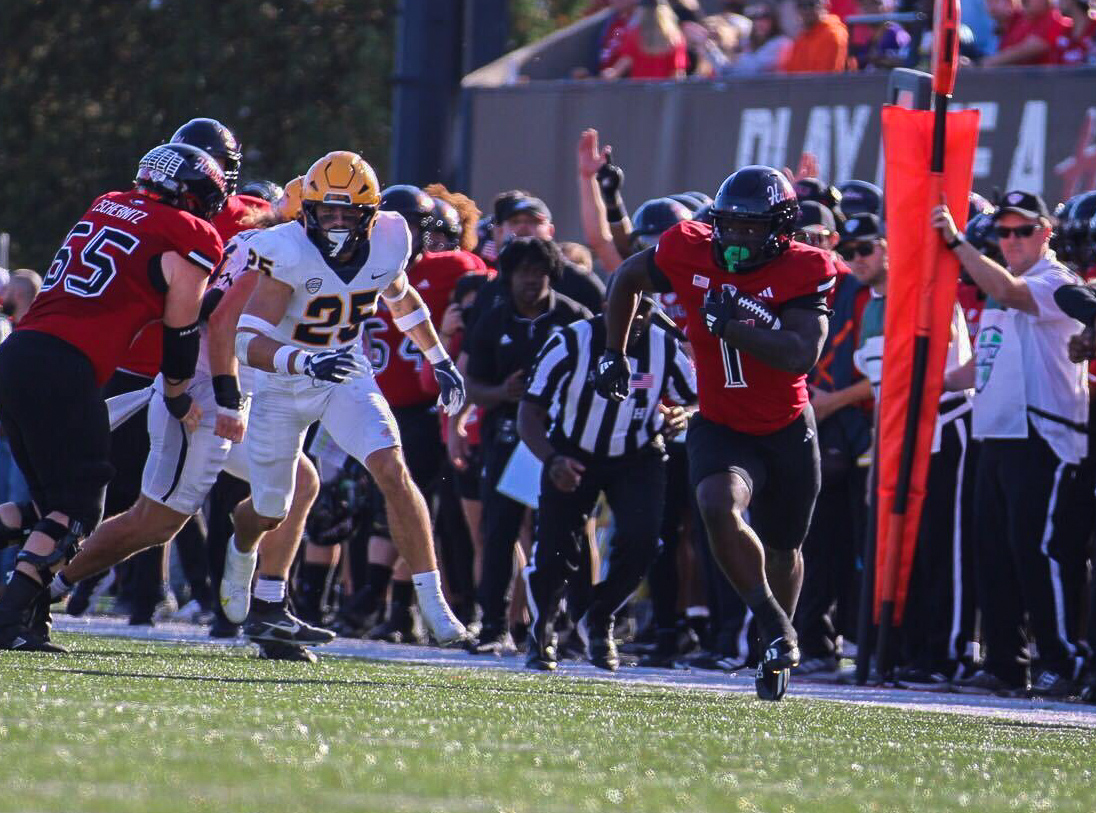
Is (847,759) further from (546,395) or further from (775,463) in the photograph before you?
(546,395)

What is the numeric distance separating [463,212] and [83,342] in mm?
3740


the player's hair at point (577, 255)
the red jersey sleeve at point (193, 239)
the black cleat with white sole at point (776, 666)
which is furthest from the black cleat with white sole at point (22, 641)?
the player's hair at point (577, 255)

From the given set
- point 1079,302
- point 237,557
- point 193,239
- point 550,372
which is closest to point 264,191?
point 550,372

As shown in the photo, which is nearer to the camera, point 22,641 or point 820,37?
point 22,641

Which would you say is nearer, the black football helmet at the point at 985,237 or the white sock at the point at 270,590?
the white sock at the point at 270,590

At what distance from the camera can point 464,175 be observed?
45.4ft

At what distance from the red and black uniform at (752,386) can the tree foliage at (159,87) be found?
55.0 ft

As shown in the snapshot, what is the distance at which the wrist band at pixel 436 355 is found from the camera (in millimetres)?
7906

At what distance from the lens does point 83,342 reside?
7.01 m

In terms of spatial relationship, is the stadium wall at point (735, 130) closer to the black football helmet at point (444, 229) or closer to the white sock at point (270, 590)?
the black football helmet at point (444, 229)

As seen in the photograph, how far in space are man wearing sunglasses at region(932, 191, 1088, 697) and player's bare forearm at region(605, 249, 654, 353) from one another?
150 centimetres

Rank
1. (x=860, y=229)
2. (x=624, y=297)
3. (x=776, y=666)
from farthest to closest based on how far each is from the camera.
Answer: (x=860, y=229) → (x=624, y=297) → (x=776, y=666)

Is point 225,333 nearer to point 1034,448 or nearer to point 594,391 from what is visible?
point 594,391

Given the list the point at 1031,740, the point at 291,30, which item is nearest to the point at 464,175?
the point at 1031,740
